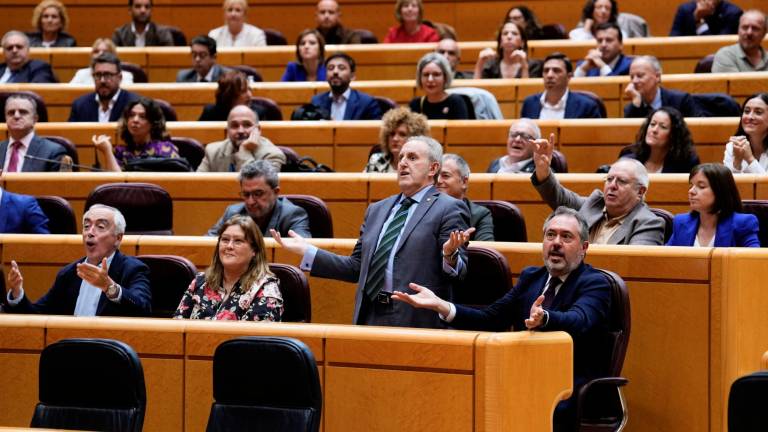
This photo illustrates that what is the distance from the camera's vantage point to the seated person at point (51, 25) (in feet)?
22.2

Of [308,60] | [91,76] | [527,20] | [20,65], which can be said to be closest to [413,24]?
[527,20]

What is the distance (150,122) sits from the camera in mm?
4660

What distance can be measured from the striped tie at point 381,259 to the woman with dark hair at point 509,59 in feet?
8.81

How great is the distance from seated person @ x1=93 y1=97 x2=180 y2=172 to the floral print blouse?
152cm

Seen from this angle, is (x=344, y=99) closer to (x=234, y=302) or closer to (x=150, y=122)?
(x=150, y=122)

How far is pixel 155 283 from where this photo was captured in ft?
11.1

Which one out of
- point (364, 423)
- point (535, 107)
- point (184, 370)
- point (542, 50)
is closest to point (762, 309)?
point (364, 423)

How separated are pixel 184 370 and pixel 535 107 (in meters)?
2.58

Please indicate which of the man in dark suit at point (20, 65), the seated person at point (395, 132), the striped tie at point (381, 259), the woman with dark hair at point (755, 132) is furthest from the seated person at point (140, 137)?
the woman with dark hair at point (755, 132)

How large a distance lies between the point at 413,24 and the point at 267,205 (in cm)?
308

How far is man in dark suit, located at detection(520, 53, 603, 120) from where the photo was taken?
4.91 meters

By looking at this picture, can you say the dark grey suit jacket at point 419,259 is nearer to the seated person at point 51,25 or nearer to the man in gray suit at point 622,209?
the man in gray suit at point 622,209

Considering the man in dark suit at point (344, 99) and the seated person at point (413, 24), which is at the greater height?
the seated person at point (413, 24)

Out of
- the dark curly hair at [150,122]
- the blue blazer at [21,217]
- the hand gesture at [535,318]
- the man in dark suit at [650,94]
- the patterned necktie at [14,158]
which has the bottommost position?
the hand gesture at [535,318]
